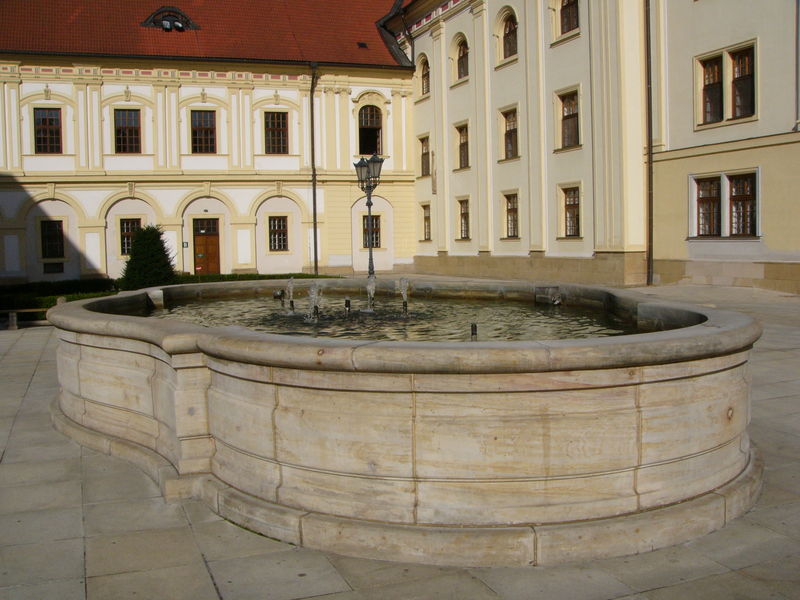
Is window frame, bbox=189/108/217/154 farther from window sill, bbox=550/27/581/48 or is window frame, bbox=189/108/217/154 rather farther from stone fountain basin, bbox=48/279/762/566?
stone fountain basin, bbox=48/279/762/566

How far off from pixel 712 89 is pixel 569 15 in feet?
21.0

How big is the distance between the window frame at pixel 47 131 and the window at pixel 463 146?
55.3 ft

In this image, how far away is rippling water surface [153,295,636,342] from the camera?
8477 millimetres

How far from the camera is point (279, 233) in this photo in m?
37.1

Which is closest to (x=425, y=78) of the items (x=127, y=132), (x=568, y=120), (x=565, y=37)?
(x=565, y=37)

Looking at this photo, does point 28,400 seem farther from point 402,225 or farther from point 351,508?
point 402,225

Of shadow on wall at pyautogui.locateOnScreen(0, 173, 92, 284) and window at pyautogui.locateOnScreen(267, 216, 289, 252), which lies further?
window at pyautogui.locateOnScreen(267, 216, 289, 252)

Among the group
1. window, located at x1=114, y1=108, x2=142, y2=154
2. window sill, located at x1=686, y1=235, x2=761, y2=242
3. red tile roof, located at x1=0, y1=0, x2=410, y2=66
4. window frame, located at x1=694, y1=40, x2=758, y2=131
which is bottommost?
window sill, located at x1=686, y1=235, x2=761, y2=242

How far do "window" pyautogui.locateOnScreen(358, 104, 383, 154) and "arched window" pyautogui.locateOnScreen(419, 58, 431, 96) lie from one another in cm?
231

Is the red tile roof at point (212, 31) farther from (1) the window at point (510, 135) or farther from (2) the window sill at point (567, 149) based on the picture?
(2) the window sill at point (567, 149)

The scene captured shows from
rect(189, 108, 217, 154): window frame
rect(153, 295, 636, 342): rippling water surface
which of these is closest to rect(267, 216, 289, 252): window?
rect(189, 108, 217, 154): window frame

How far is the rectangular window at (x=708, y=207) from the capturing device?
885 inches

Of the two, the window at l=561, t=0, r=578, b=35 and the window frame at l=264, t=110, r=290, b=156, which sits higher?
the window at l=561, t=0, r=578, b=35

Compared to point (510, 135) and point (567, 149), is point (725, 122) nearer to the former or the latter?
point (567, 149)
